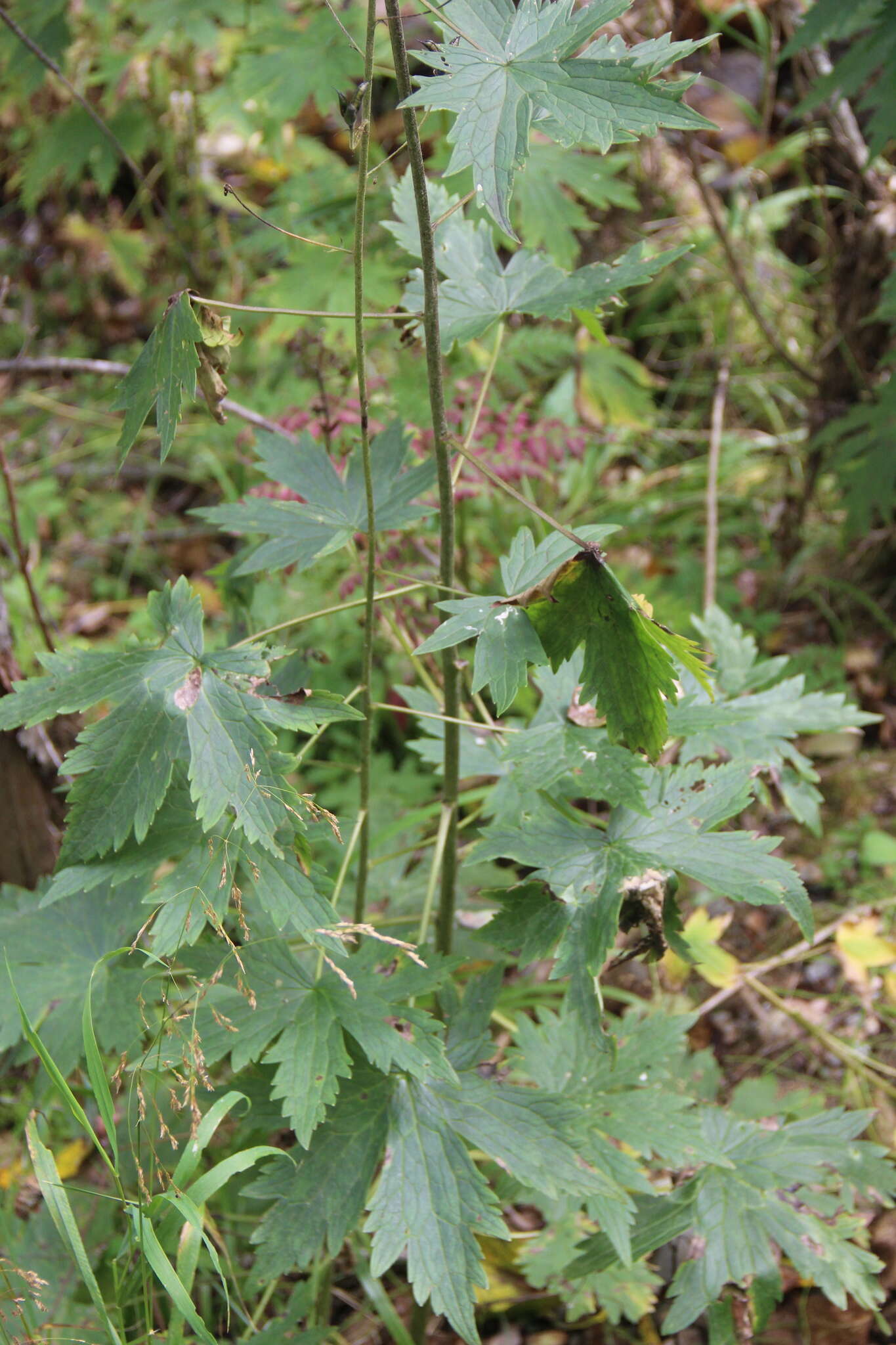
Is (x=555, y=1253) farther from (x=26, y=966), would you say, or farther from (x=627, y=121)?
(x=627, y=121)

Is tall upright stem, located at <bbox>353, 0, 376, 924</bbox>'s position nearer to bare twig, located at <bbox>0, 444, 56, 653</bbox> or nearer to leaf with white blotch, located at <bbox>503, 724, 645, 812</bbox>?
leaf with white blotch, located at <bbox>503, 724, 645, 812</bbox>

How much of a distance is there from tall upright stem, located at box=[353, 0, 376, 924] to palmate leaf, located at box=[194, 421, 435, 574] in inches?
1.3

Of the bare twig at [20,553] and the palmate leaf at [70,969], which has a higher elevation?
the bare twig at [20,553]

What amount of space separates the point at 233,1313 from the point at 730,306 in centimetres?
324

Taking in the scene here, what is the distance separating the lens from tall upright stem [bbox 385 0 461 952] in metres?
1.01

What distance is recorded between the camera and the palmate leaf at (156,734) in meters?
1.09

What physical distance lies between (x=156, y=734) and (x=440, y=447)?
0.47 meters

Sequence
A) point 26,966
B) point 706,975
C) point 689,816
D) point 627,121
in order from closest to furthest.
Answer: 1. point 627,121
2. point 689,816
3. point 26,966
4. point 706,975

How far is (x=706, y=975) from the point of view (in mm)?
1873

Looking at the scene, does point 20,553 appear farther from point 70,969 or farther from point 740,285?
point 740,285

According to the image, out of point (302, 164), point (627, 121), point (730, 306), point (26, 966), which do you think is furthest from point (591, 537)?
point (302, 164)

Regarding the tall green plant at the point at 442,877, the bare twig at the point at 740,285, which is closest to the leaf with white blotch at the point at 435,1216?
the tall green plant at the point at 442,877

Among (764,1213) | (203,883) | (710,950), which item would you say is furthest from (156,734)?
(710,950)

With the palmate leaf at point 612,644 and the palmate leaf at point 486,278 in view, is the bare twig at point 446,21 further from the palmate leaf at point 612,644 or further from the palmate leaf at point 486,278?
the palmate leaf at point 612,644
